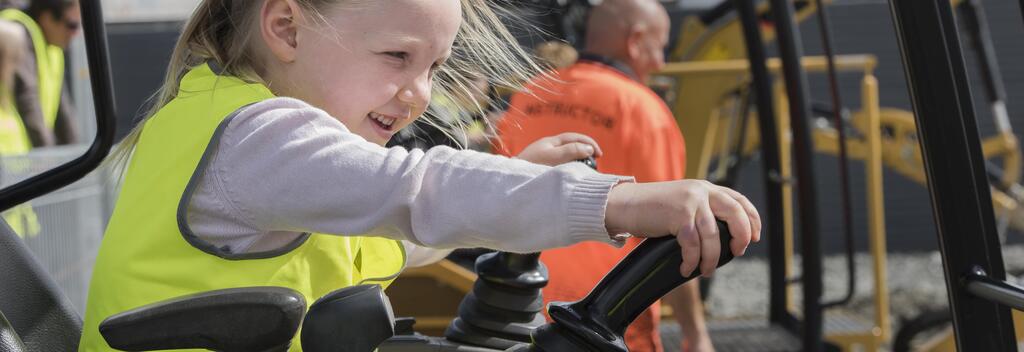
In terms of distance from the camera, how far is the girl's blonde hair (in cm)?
131

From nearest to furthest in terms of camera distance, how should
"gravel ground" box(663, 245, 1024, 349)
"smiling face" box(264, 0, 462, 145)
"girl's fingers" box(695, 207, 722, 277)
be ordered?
"girl's fingers" box(695, 207, 722, 277) → "smiling face" box(264, 0, 462, 145) → "gravel ground" box(663, 245, 1024, 349)

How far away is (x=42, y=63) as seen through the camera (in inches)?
173

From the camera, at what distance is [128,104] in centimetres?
1098

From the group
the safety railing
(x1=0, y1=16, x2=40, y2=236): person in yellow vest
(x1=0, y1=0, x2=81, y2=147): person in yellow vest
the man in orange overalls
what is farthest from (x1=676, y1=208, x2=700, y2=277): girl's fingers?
(x1=0, y1=0, x2=81, y2=147): person in yellow vest

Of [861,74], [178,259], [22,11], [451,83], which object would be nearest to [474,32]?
[451,83]

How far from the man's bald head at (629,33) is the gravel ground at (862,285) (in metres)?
3.42

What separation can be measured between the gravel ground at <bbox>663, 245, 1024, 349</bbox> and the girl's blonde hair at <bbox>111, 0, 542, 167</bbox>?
5302mm

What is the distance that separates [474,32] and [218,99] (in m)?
0.42

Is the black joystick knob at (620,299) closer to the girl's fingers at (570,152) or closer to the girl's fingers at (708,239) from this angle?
the girl's fingers at (708,239)

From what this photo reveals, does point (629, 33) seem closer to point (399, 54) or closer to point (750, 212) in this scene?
point (399, 54)

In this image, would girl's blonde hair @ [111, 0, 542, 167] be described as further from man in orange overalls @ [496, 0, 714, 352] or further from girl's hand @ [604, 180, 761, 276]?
man in orange overalls @ [496, 0, 714, 352]

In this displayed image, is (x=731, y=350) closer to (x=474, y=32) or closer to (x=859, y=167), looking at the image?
(x=474, y=32)

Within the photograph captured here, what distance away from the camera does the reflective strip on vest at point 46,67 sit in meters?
4.34

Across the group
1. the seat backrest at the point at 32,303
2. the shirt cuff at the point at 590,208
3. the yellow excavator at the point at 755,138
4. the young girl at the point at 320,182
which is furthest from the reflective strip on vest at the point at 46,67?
the shirt cuff at the point at 590,208
